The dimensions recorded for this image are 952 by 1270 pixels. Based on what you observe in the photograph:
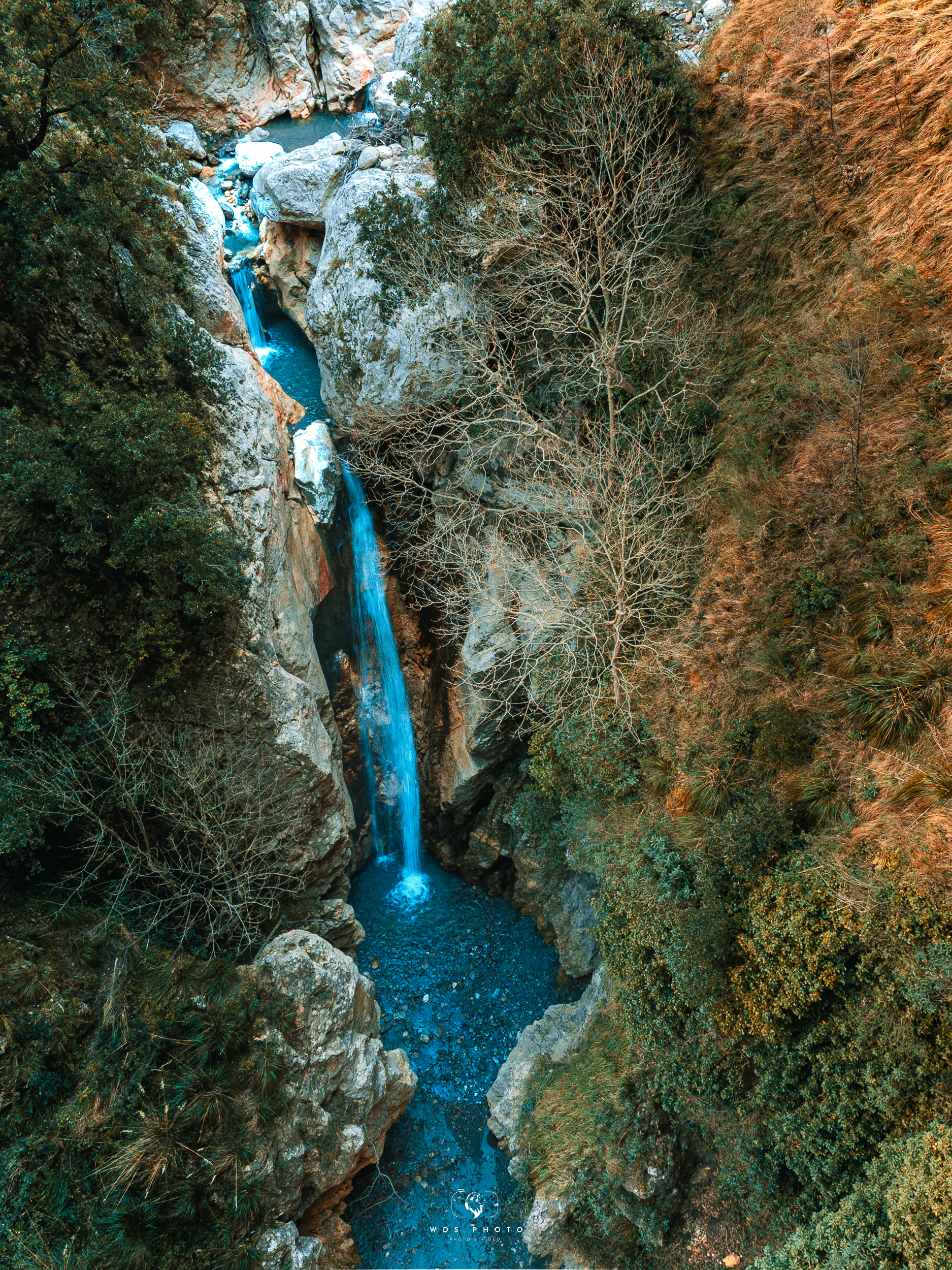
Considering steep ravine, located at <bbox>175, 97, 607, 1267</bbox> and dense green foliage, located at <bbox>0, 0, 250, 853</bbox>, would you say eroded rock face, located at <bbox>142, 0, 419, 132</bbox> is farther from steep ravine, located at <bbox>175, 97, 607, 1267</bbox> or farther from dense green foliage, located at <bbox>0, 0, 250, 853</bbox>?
dense green foliage, located at <bbox>0, 0, 250, 853</bbox>

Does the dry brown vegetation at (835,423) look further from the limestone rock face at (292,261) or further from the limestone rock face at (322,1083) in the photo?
the limestone rock face at (292,261)

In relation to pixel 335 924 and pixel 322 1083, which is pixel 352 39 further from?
pixel 322 1083

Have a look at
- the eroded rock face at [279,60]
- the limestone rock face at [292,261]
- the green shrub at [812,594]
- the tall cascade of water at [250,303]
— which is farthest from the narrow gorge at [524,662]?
the eroded rock face at [279,60]

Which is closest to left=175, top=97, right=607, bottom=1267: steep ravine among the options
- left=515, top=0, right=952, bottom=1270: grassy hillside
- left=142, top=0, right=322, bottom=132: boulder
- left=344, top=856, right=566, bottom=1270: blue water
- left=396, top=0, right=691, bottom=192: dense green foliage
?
left=344, top=856, right=566, bottom=1270: blue water

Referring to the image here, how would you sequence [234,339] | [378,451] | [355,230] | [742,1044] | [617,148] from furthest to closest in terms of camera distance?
[378,451] < [355,230] < [234,339] < [617,148] < [742,1044]

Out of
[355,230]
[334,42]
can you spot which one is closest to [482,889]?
[355,230]

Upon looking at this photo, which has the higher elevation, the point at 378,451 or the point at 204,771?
the point at 378,451

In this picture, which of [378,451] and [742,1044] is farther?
[378,451]

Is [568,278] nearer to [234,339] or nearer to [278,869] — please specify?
[234,339]
